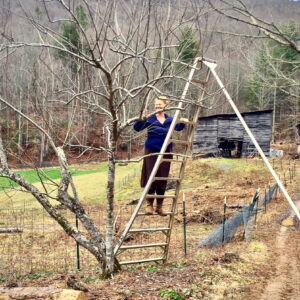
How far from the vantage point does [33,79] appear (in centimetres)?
527

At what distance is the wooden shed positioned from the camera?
111ft

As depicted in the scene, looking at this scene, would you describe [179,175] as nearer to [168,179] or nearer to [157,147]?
[168,179]

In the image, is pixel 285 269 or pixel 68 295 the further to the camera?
pixel 285 269

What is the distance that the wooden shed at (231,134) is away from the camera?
33.9 metres

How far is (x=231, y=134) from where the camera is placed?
3475 cm

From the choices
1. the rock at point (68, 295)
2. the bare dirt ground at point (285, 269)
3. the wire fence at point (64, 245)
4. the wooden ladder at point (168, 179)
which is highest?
the wooden ladder at point (168, 179)

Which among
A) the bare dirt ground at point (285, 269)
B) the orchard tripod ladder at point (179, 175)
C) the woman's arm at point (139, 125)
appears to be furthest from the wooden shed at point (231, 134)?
the woman's arm at point (139, 125)

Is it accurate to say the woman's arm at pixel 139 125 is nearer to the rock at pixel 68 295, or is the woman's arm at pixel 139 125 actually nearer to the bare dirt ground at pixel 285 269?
the rock at pixel 68 295

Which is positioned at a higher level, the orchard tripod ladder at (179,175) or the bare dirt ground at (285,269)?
the orchard tripod ladder at (179,175)

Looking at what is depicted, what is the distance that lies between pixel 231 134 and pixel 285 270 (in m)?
28.6

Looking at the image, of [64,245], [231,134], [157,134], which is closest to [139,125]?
[157,134]

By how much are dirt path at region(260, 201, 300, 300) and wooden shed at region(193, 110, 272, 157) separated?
24.8 m

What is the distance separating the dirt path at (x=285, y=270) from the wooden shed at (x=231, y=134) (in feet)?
81.5

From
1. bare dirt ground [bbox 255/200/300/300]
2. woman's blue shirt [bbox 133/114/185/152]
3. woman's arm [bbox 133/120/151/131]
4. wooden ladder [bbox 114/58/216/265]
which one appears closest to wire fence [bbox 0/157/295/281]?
wooden ladder [bbox 114/58/216/265]
